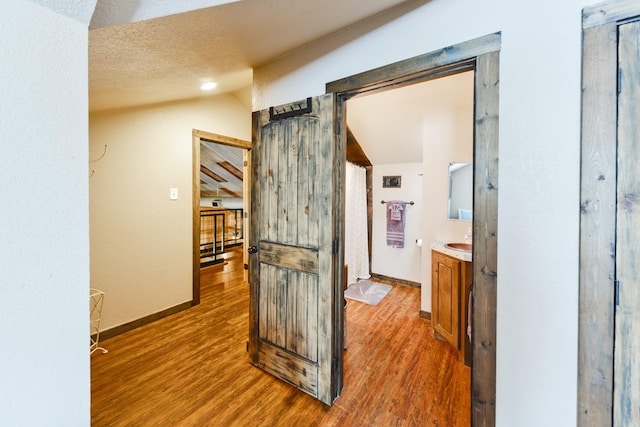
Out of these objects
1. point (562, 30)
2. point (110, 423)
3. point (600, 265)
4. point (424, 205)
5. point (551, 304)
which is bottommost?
point (110, 423)

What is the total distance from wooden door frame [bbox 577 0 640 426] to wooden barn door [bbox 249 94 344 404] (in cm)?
113

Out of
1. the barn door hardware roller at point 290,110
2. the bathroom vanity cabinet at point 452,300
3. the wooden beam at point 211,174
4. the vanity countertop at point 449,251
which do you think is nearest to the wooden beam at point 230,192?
the wooden beam at point 211,174

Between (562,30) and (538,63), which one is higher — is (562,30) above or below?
above

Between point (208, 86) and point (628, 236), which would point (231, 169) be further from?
point (628, 236)

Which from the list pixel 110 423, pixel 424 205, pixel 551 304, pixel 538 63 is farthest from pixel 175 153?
pixel 551 304

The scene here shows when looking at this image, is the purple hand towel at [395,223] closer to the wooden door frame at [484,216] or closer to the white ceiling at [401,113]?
the white ceiling at [401,113]

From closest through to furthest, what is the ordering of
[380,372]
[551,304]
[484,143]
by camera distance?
[551,304]
[484,143]
[380,372]

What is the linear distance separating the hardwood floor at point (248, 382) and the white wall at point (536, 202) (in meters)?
0.71

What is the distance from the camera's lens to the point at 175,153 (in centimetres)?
295
